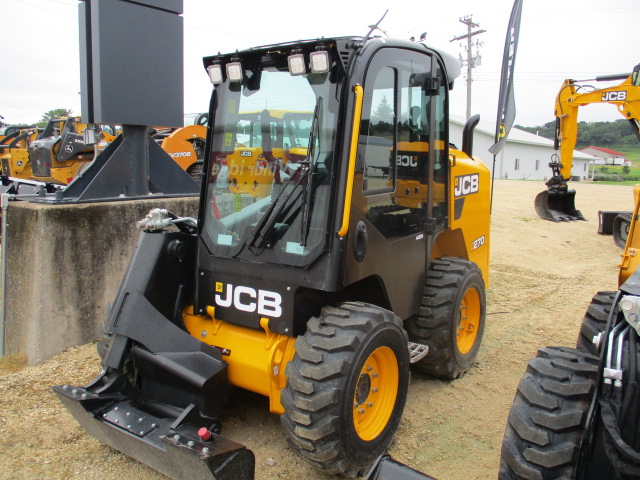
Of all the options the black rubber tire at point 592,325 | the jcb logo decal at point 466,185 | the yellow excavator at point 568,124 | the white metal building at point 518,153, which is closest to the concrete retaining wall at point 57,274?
the jcb logo decal at point 466,185

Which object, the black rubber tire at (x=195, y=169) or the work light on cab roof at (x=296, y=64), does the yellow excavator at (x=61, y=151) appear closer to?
the black rubber tire at (x=195, y=169)

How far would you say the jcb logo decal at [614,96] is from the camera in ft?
32.8

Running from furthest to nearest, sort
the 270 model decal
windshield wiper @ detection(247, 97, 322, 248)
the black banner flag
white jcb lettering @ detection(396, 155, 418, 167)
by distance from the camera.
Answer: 1. the black banner flag
2. the 270 model decal
3. white jcb lettering @ detection(396, 155, 418, 167)
4. windshield wiper @ detection(247, 97, 322, 248)

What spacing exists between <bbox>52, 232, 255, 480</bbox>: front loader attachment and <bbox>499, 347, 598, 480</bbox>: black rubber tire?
4.18ft

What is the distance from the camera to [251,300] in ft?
10.5

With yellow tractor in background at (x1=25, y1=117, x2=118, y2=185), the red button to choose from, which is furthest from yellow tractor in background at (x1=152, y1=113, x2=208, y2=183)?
the red button

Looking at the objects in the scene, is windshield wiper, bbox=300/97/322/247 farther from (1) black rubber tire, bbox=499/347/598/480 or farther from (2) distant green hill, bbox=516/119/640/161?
(2) distant green hill, bbox=516/119/640/161

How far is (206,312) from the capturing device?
348 cm

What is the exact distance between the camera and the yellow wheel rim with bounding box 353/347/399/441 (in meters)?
3.10

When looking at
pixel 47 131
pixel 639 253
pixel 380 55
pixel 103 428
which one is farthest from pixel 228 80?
pixel 47 131

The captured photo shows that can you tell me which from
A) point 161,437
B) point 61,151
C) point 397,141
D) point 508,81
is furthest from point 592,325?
point 61,151

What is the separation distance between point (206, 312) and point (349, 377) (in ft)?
3.82

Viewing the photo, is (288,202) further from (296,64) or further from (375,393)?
(375,393)

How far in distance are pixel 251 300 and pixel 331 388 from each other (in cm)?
78
